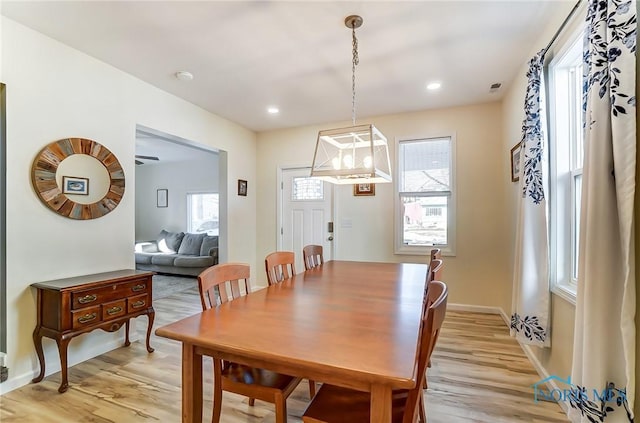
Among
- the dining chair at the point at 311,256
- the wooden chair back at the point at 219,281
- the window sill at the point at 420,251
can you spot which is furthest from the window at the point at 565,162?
the wooden chair back at the point at 219,281

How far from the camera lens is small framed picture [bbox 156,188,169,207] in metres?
7.58

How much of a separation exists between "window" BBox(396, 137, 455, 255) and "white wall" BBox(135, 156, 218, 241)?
184 inches

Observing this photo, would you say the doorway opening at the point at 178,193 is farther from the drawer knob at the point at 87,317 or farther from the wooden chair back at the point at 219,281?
the wooden chair back at the point at 219,281

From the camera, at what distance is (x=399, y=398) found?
51.4 inches

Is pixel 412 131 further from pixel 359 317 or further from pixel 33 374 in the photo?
pixel 33 374

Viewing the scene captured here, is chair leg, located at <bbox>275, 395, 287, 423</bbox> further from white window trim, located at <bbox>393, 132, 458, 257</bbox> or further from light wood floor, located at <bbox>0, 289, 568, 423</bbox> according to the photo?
white window trim, located at <bbox>393, 132, 458, 257</bbox>

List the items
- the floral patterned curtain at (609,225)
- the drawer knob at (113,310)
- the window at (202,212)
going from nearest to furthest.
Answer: the floral patterned curtain at (609,225), the drawer knob at (113,310), the window at (202,212)

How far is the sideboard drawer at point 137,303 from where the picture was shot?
8.54 feet

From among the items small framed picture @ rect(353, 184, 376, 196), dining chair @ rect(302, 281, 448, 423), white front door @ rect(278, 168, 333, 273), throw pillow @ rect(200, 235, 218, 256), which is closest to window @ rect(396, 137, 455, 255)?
small framed picture @ rect(353, 184, 376, 196)

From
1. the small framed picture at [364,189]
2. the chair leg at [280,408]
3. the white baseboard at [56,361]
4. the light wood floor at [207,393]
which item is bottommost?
the light wood floor at [207,393]

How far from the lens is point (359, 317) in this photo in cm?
141

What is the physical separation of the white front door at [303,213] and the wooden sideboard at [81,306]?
8.02 feet

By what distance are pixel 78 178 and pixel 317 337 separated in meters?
2.57

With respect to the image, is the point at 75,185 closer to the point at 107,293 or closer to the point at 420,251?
the point at 107,293
